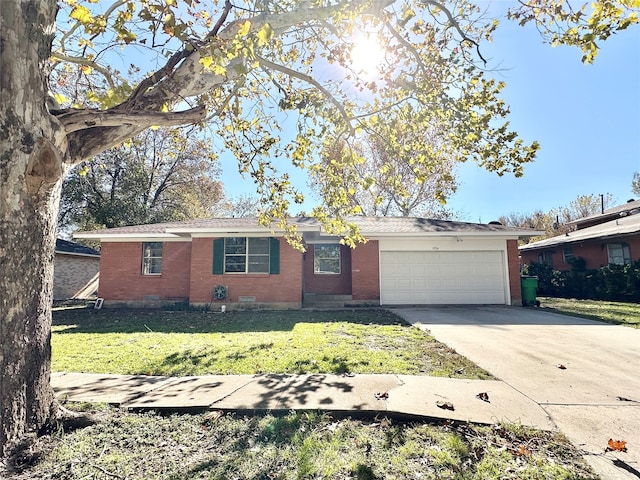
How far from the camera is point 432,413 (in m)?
3.15

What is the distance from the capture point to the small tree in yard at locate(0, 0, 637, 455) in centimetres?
263

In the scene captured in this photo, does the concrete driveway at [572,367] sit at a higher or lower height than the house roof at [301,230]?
lower

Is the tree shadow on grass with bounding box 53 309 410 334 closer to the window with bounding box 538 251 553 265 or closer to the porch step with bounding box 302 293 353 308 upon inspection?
the porch step with bounding box 302 293 353 308

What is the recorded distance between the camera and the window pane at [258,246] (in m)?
12.5

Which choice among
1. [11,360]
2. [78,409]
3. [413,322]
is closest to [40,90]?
[11,360]

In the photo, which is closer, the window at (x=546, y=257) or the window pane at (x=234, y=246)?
the window pane at (x=234, y=246)

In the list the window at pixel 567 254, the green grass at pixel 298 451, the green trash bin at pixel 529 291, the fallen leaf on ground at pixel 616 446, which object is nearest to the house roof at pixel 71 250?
the green grass at pixel 298 451

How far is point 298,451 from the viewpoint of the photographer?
2619 millimetres

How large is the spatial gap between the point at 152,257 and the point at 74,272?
9.76m

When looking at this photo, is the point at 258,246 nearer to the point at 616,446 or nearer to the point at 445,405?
the point at 445,405

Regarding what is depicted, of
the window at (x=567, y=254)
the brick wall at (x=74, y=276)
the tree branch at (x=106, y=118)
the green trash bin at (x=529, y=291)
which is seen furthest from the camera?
the window at (x=567, y=254)

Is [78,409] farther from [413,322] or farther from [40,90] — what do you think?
[413,322]

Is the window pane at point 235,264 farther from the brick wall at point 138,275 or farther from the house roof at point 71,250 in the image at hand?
the house roof at point 71,250

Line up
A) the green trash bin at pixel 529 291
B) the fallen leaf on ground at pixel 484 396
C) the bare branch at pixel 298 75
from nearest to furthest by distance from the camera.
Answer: the fallen leaf on ground at pixel 484 396
the bare branch at pixel 298 75
the green trash bin at pixel 529 291
